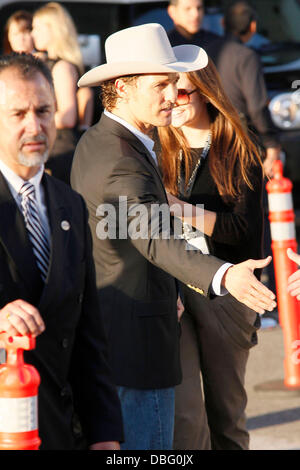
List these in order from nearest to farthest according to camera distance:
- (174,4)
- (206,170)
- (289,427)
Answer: (206,170), (289,427), (174,4)

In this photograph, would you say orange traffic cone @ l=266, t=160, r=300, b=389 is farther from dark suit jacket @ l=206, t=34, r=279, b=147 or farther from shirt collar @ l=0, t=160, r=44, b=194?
shirt collar @ l=0, t=160, r=44, b=194

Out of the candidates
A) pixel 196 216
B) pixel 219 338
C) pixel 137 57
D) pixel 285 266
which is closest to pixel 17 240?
pixel 137 57

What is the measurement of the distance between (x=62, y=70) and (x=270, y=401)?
251 centimetres

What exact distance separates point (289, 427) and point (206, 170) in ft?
6.93

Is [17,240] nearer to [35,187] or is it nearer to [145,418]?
[35,187]

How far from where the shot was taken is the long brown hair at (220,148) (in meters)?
4.62

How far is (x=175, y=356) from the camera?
12.8ft

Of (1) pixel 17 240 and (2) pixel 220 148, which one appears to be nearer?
(1) pixel 17 240

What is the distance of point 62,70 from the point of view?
7.12 m

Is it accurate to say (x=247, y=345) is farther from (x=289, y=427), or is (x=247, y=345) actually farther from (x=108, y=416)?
(x=108, y=416)

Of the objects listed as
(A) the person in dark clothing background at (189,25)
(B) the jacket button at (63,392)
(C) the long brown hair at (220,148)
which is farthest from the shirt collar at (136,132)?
Result: (A) the person in dark clothing background at (189,25)

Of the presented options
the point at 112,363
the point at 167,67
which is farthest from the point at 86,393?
the point at 167,67

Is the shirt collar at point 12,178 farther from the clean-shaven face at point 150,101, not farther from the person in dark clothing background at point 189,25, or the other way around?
the person in dark clothing background at point 189,25

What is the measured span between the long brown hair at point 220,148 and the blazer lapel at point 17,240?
6.17 feet
